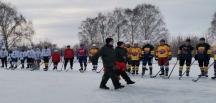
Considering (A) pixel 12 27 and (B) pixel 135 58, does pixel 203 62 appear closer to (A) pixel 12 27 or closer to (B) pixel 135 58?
(B) pixel 135 58

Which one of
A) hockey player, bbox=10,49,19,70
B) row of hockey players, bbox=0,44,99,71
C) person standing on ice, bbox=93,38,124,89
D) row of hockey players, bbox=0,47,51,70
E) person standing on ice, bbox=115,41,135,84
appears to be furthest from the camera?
hockey player, bbox=10,49,19,70

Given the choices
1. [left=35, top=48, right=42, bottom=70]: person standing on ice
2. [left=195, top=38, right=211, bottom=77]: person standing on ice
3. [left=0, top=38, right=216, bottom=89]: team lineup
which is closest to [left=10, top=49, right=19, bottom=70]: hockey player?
[left=35, top=48, right=42, bottom=70]: person standing on ice

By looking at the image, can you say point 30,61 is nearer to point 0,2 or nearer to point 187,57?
point 187,57

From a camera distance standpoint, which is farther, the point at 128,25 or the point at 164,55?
the point at 128,25

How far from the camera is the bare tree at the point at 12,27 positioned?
7375cm

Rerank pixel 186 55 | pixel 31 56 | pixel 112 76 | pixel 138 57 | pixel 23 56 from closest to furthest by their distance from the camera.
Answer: pixel 112 76, pixel 186 55, pixel 138 57, pixel 31 56, pixel 23 56

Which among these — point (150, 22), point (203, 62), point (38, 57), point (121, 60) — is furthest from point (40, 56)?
point (150, 22)

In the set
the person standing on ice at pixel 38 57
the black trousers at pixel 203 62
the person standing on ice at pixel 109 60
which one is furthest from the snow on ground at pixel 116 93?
the person standing on ice at pixel 38 57

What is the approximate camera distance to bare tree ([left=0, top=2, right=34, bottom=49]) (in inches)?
2904

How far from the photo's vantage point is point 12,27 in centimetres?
7594

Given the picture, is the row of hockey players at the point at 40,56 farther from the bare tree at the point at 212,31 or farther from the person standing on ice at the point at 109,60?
the bare tree at the point at 212,31

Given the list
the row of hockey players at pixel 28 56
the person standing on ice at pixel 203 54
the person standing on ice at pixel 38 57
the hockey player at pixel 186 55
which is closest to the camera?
the person standing on ice at pixel 203 54

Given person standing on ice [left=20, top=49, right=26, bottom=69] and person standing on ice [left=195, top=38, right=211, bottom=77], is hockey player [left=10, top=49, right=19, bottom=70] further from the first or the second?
person standing on ice [left=195, top=38, right=211, bottom=77]

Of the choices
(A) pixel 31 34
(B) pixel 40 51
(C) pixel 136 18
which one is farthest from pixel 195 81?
(A) pixel 31 34
